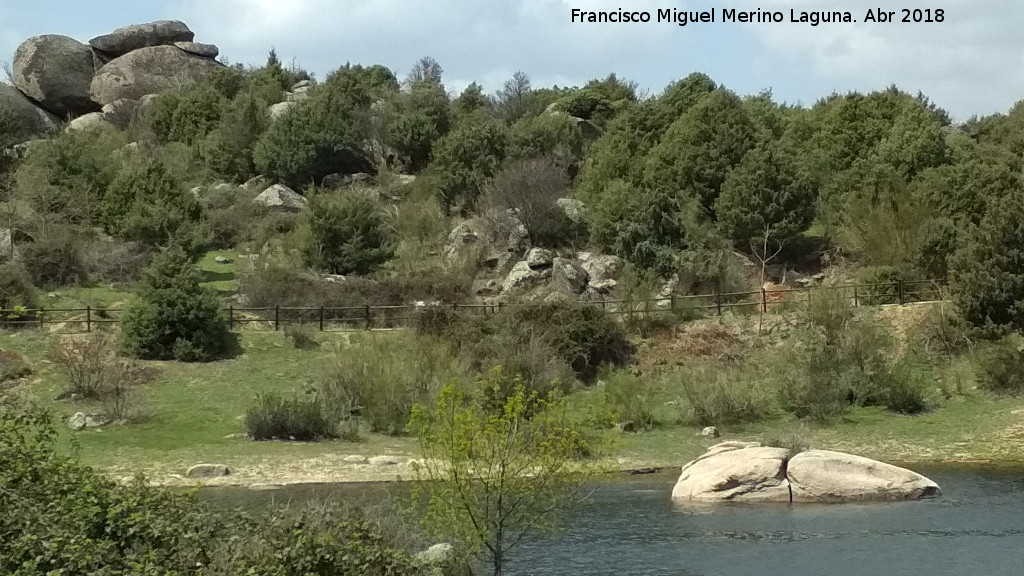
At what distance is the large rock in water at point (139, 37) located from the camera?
9169cm

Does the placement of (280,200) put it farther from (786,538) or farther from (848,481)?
(786,538)

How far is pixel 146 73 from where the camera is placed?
8975cm

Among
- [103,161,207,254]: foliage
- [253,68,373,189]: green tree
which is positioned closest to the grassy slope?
[103,161,207,254]: foliage

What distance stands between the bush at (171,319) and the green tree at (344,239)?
12.8 meters

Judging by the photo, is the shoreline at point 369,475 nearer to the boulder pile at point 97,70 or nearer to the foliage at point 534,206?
the foliage at point 534,206

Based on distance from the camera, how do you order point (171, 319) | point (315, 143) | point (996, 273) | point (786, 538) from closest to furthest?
point (786, 538) < point (996, 273) < point (171, 319) < point (315, 143)

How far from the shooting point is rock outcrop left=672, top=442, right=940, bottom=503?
2347cm

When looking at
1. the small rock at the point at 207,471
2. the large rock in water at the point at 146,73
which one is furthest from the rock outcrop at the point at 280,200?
the small rock at the point at 207,471

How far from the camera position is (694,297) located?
148 feet

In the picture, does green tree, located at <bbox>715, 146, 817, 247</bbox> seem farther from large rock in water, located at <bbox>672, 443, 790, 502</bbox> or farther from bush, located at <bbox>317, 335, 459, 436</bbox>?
large rock in water, located at <bbox>672, 443, 790, 502</bbox>

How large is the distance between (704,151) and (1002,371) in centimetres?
2412

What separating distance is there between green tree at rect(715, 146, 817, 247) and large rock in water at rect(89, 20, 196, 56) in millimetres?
57348

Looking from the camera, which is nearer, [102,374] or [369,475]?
[369,475]

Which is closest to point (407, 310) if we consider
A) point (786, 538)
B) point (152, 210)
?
point (152, 210)
